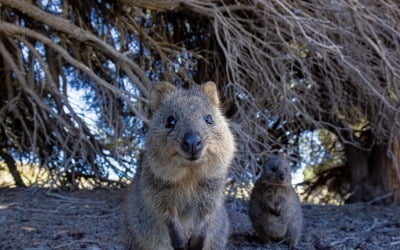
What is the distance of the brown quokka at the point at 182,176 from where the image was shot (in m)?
4.11

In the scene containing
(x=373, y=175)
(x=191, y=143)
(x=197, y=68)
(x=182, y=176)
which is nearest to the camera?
(x=191, y=143)

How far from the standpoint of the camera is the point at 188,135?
12.9 ft

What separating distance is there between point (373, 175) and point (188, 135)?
236 inches

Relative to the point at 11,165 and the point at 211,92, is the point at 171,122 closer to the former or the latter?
the point at 211,92

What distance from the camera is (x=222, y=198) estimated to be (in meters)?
4.62

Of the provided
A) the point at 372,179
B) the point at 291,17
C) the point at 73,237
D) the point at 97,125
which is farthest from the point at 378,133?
the point at 73,237

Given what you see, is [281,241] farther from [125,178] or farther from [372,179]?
[372,179]

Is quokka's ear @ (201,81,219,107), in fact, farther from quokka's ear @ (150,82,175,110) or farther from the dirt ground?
the dirt ground

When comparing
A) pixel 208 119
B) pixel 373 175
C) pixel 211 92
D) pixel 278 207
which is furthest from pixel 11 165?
pixel 208 119

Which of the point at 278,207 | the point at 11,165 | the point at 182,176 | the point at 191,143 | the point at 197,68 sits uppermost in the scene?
the point at 197,68

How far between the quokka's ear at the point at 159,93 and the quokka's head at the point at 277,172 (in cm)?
176

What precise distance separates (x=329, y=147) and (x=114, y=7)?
14.1ft

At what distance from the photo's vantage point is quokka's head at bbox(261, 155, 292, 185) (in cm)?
594

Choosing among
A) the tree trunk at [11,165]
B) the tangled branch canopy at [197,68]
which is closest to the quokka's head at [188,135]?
the tangled branch canopy at [197,68]
